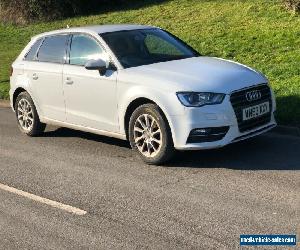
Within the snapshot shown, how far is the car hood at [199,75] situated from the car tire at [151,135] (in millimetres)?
375

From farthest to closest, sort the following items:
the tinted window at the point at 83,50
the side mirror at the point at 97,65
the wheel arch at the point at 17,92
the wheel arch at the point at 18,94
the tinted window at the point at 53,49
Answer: the wheel arch at the point at 17,92, the wheel arch at the point at 18,94, the tinted window at the point at 53,49, the tinted window at the point at 83,50, the side mirror at the point at 97,65

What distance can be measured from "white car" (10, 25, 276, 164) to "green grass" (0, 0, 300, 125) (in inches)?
69.1

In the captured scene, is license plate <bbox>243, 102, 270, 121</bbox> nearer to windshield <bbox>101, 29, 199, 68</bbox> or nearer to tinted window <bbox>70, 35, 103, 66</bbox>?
windshield <bbox>101, 29, 199, 68</bbox>

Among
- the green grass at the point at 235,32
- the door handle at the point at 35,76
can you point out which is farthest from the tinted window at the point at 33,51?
the green grass at the point at 235,32

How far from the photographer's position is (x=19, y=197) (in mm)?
6270

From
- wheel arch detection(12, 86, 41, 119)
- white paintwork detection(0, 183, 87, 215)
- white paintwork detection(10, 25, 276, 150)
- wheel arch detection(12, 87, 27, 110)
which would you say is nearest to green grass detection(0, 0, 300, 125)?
white paintwork detection(10, 25, 276, 150)

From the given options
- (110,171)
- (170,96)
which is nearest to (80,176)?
(110,171)

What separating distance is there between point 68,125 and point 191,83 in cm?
247

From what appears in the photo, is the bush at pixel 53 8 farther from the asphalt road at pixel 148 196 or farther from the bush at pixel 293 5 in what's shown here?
the asphalt road at pixel 148 196

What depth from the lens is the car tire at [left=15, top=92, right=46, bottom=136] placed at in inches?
359

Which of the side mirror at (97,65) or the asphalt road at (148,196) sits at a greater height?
the side mirror at (97,65)

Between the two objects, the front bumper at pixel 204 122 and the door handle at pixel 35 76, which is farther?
the door handle at pixel 35 76

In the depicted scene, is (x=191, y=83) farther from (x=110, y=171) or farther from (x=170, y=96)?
(x=110, y=171)

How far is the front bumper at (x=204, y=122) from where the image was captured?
6.56 m
